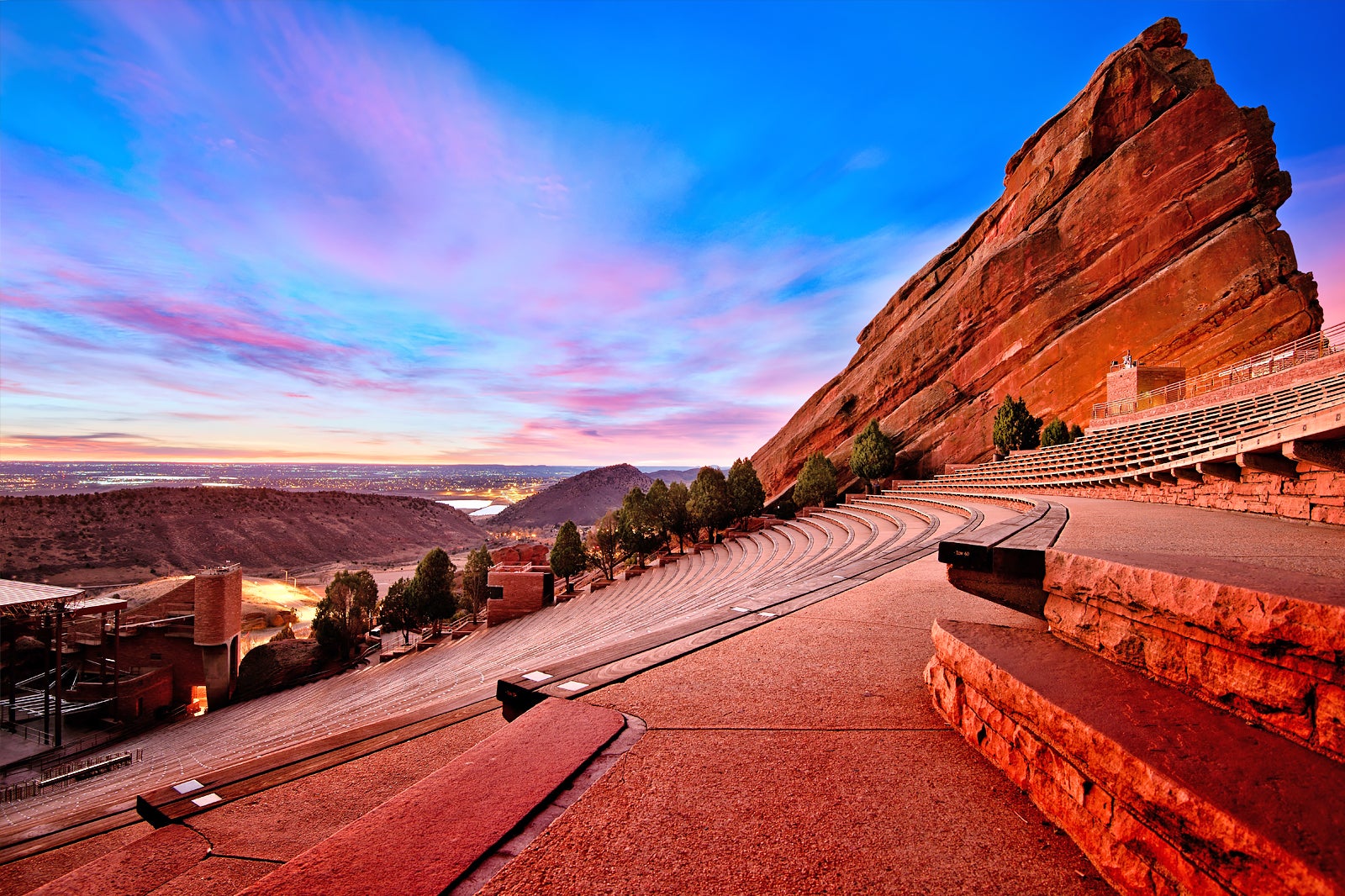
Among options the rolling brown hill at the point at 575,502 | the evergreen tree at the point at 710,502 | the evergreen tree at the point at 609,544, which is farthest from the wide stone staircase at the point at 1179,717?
the rolling brown hill at the point at 575,502

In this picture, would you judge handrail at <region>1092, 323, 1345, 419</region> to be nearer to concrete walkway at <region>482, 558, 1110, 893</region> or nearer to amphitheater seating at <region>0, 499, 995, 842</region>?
amphitheater seating at <region>0, 499, 995, 842</region>

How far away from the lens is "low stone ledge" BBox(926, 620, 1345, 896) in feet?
4.86

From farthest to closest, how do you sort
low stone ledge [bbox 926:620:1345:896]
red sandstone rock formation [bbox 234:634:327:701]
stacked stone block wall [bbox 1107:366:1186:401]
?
stacked stone block wall [bbox 1107:366:1186:401] < red sandstone rock formation [bbox 234:634:327:701] < low stone ledge [bbox 926:620:1345:896]

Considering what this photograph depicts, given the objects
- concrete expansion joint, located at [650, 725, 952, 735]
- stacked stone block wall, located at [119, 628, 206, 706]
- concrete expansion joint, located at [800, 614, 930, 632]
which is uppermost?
concrete expansion joint, located at [800, 614, 930, 632]

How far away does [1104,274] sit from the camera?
33.0 metres

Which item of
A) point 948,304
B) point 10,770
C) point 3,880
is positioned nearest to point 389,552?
point 10,770

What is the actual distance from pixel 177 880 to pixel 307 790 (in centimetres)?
76

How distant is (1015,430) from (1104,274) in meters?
14.1

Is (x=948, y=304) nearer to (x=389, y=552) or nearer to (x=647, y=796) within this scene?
(x=647, y=796)

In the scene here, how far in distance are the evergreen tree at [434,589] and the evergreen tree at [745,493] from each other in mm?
16174

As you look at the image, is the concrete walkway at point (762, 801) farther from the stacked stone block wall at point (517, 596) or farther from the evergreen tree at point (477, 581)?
the evergreen tree at point (477, 581)

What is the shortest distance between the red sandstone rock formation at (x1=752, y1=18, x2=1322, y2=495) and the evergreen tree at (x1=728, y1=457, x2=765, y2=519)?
9833mm

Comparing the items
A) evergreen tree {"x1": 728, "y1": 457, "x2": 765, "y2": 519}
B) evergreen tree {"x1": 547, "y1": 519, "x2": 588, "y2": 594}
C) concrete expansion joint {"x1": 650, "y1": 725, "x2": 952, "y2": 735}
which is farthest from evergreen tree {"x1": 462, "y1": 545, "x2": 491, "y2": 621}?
concrete expansion joint {"x1": 650, "y1": 725, "x2": 952, "y2": 735}

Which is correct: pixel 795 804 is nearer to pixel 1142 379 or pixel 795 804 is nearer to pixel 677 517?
pixel 677 517
